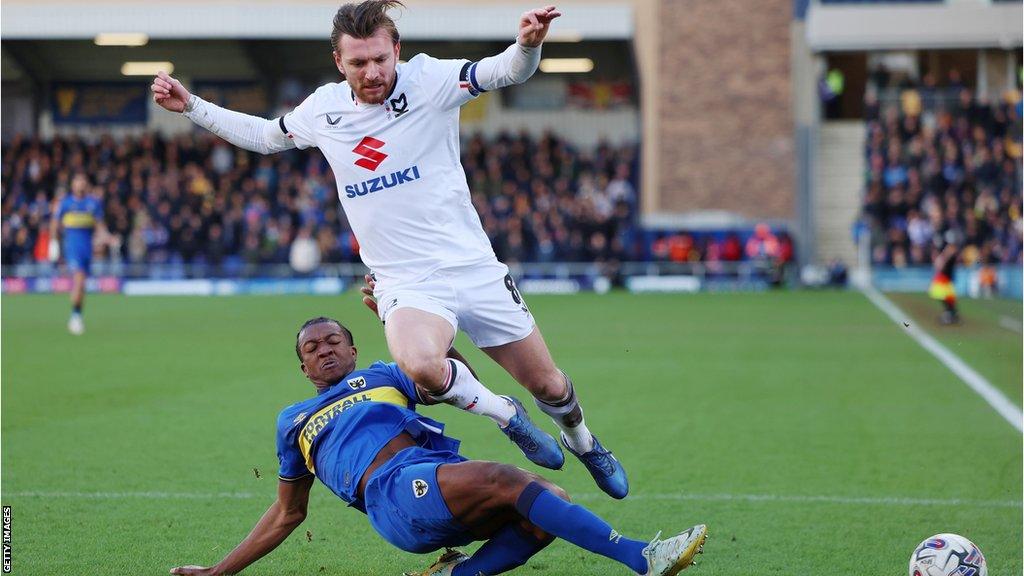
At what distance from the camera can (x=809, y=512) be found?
273 inches

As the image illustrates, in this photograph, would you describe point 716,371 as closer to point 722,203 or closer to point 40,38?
point 722,203

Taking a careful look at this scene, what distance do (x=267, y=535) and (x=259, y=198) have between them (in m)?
28.2

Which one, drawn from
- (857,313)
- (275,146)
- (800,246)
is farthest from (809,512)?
(800,246)

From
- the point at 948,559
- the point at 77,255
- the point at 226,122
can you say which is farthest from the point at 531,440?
the point at 77,255

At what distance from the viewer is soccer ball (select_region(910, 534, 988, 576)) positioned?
16.8 ft

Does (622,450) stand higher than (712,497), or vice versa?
(712,497)

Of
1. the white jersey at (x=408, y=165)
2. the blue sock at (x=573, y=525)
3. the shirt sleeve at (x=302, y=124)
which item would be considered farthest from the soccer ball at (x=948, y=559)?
the shirt sleeve at (x=302, y=124)

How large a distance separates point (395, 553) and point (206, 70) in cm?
3284

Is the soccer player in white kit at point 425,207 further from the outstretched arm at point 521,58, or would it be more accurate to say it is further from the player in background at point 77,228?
the player in background at point 77,228

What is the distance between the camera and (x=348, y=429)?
16.8 feet

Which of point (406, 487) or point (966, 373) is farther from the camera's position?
point (966, 373)

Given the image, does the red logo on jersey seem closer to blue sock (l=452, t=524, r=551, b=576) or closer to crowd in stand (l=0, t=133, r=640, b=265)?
blue sock (l=452, t=524, r=551, b=576)

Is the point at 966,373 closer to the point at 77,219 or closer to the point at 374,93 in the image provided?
the point at 374,93

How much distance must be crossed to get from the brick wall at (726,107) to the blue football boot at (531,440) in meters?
28.7
